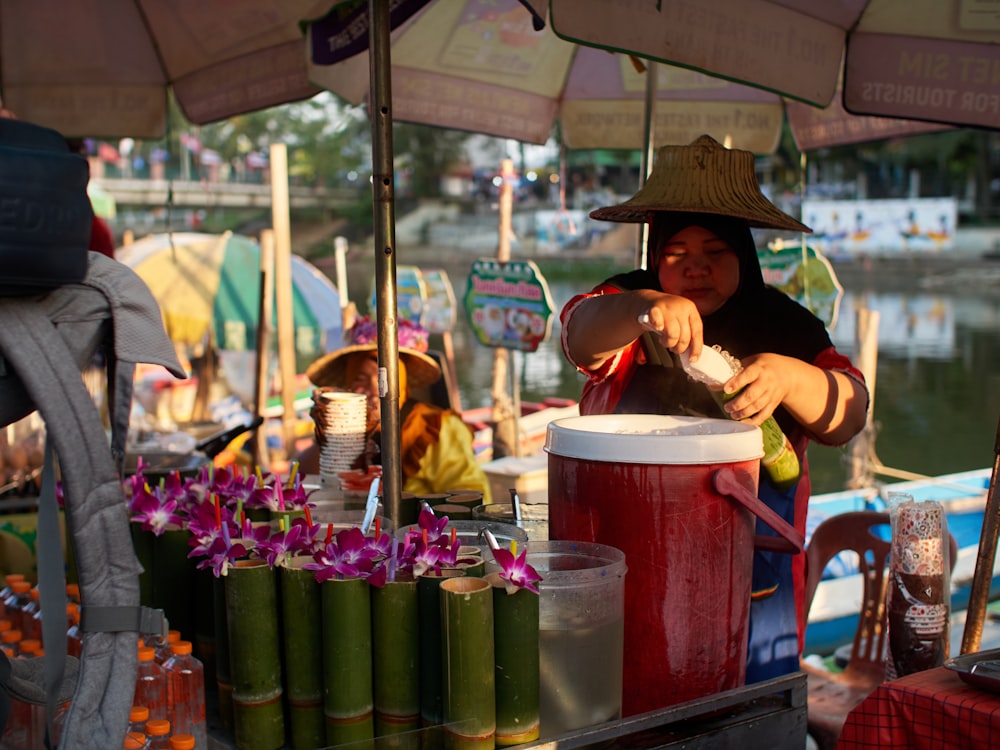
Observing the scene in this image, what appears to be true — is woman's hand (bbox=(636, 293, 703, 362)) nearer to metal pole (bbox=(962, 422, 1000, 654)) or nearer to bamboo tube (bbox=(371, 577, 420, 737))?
bamboo tube (bbox=(371, 577, 420, 737))

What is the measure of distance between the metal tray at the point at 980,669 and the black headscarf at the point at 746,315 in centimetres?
58

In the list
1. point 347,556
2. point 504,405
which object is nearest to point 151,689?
point 347,556

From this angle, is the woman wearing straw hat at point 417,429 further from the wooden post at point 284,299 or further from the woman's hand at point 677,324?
the wooden post at point 284,299

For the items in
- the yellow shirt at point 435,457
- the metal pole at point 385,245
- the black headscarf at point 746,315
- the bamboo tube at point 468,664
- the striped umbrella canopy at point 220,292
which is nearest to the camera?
the bamboo tube at point 468,664

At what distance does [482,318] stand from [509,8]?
3.00m

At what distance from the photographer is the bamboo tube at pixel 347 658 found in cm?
156

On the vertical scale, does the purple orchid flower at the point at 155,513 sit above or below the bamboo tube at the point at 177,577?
above

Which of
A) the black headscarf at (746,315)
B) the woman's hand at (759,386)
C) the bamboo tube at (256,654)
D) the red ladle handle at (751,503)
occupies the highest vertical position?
the black headscarf at (746,315)

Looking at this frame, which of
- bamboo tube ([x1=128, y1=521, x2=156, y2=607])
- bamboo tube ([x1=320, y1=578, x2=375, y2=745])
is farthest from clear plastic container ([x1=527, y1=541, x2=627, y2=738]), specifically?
bamboo tube ([x1=128, y1=521, x2=156, y2=607])

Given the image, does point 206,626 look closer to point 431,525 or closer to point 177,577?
point 177,577

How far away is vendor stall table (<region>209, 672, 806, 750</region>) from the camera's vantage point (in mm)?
1583

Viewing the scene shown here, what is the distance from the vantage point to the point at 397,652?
157cm

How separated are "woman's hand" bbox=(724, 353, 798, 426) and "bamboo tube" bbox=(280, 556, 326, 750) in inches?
31.0

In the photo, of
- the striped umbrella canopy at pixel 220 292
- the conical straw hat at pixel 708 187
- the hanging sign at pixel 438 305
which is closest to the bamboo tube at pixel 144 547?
the conical straw hat at pixel 708 187
